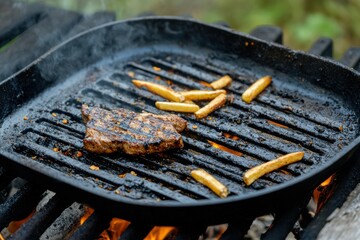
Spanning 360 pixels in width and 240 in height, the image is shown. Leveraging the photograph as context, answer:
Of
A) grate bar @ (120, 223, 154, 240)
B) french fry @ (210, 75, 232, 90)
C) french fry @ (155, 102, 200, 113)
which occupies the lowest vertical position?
grate bar @ (120, 223, 154, 240)

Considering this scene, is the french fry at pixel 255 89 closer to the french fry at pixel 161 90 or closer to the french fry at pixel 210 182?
the french fry at pixel 161 90

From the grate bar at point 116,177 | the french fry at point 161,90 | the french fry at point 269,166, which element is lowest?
the grate bar at point 116,177

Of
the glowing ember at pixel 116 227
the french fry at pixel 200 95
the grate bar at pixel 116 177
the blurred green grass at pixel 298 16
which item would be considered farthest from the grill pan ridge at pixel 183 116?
the blurred green grass at pixel 298 16

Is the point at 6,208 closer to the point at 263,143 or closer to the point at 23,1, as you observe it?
the point at 263,143

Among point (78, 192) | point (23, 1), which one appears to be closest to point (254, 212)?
point (78, 192)

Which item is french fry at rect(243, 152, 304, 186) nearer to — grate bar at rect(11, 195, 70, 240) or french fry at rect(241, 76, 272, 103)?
french fry at rect(241, 76, 272, 103)

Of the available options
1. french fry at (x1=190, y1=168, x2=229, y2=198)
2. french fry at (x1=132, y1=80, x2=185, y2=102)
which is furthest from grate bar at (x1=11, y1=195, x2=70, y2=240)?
french fry at (x1=132, y1=80, x2=185, y2=102)

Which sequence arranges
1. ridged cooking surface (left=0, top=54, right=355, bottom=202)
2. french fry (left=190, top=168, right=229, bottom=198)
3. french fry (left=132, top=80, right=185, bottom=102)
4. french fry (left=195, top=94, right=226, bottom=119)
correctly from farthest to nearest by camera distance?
french fry (left=132, top=80, right=185, bottom=102)
french fry (left=195, top=94, right=226, bottom=119)
ridged cooking surface (left=0, top=54, right=355, bottom=202)
french fry (left=190, top=168, right=229, bottom=198)
